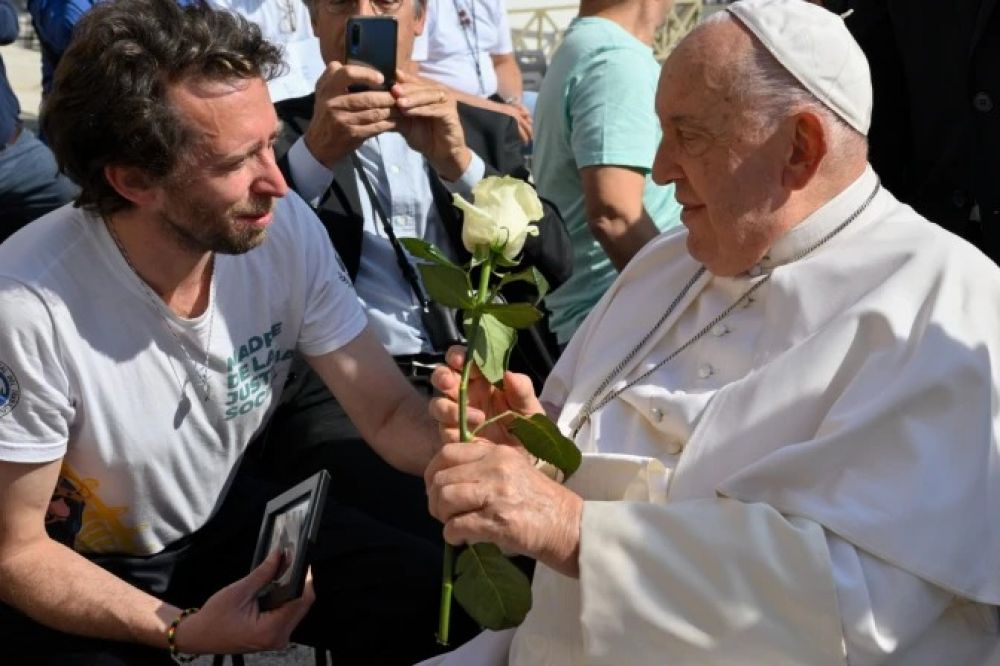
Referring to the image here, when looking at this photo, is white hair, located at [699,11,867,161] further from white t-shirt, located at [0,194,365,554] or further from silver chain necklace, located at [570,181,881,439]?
white t-shirt, located at [0,194,365,554]

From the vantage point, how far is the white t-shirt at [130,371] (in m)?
2.85

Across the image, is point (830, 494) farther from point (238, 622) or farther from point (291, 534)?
point (238, 622)

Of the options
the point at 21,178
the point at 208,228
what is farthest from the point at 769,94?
the point at 21,178

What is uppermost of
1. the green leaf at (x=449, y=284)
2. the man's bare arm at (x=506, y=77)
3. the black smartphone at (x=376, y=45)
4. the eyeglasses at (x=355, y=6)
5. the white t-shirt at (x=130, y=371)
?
the green leaf at (x=449, y=284)

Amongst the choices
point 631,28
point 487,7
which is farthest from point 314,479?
point 487,7

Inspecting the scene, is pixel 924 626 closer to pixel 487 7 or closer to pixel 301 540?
pixel 301 540

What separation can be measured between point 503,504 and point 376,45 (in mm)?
1815

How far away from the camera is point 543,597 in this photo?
8.83 ft

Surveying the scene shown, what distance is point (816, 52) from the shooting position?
257cm

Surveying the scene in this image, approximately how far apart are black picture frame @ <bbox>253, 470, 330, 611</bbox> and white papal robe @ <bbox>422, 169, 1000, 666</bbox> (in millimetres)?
468

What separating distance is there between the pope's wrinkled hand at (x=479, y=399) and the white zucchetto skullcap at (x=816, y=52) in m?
0.76

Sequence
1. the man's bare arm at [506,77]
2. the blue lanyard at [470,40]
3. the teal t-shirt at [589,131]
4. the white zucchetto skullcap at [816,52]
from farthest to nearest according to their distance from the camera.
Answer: the man's bare arm at [506,77], the blue lanyard at [470,40], the teal t-shirt at [589,131], the white zucchetto skullcap at [816,52]

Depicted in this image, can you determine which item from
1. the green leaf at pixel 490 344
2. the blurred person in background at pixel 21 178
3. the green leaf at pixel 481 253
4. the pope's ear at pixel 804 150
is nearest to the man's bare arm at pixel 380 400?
the green leaf at pixel 490 344

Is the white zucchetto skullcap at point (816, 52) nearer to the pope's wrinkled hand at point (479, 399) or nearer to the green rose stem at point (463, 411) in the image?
the green rose stem at point (463, 411)
